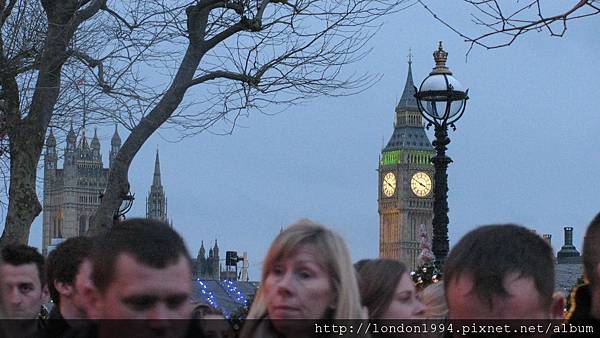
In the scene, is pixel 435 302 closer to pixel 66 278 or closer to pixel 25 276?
pixel 66 278

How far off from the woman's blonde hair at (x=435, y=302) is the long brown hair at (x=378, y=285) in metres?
0.47

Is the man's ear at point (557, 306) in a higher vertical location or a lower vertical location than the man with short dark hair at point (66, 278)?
lower

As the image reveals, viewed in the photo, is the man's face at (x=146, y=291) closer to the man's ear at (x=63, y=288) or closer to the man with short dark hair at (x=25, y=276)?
the man's ear at (x=63, y=288)

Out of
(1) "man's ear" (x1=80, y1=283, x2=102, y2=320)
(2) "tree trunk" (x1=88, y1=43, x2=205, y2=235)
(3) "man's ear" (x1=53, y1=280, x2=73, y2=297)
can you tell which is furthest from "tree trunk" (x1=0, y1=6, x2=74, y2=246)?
(1) "man's ear" (x1=80, y1=283, x2=102, y2=320)

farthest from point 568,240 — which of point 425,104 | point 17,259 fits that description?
point 17,259

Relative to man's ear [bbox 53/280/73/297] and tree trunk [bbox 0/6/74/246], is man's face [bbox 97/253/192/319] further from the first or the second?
tree trunk [bbox 0/6/74/246]

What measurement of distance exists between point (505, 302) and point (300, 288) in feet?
2.43

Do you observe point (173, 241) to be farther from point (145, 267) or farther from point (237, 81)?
point (237, 81)

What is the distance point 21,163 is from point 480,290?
34.7ft

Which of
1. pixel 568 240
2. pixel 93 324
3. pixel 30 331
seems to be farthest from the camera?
pixel 568 240

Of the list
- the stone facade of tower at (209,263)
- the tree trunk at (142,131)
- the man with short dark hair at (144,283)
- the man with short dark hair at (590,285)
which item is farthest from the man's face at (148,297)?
the stone facade of tower at (209,263)

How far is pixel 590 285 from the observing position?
4473mm

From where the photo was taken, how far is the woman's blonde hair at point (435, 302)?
5.84 meters

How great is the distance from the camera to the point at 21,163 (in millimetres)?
14031
